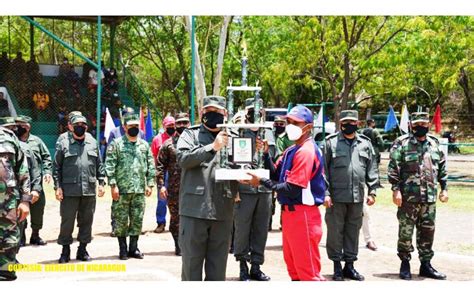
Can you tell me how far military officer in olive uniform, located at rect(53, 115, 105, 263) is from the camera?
897 cm

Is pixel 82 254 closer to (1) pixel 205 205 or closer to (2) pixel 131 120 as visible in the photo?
(2) pixel 131 120

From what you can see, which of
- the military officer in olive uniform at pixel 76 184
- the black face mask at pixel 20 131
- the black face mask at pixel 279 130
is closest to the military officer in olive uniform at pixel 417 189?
the black face mask at pixel 279 130

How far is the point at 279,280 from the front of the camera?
7.77 meters

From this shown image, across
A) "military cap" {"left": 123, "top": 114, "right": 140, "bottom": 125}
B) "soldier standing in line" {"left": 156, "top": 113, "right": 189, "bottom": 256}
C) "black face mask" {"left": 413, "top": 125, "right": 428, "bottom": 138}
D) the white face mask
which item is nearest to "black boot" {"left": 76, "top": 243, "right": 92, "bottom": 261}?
"soldier standing in line" {"left": 156, "top": 113, "right": 189, "bottom": 256}

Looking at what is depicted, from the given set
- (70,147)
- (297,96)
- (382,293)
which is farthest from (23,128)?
(297,96)

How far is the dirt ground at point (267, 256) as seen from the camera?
798cm

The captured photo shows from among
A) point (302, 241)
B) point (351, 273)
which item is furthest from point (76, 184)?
point (302, 241)

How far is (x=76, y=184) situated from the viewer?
354 inches

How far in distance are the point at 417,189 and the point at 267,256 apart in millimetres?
2442

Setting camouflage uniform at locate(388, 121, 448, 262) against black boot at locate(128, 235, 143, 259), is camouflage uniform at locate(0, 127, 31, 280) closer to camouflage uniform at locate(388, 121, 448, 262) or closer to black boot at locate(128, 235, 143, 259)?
black boot at locate(128, 235, 143, 259)

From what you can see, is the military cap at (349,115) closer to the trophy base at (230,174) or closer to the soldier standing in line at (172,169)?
the soldier standing in line at (172,169)

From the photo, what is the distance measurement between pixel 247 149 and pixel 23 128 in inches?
185

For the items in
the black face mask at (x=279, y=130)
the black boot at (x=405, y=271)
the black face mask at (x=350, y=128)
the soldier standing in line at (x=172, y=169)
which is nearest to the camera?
the black boot at (x=405, y=271)

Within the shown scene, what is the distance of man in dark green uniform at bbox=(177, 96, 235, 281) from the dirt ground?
161 cm
